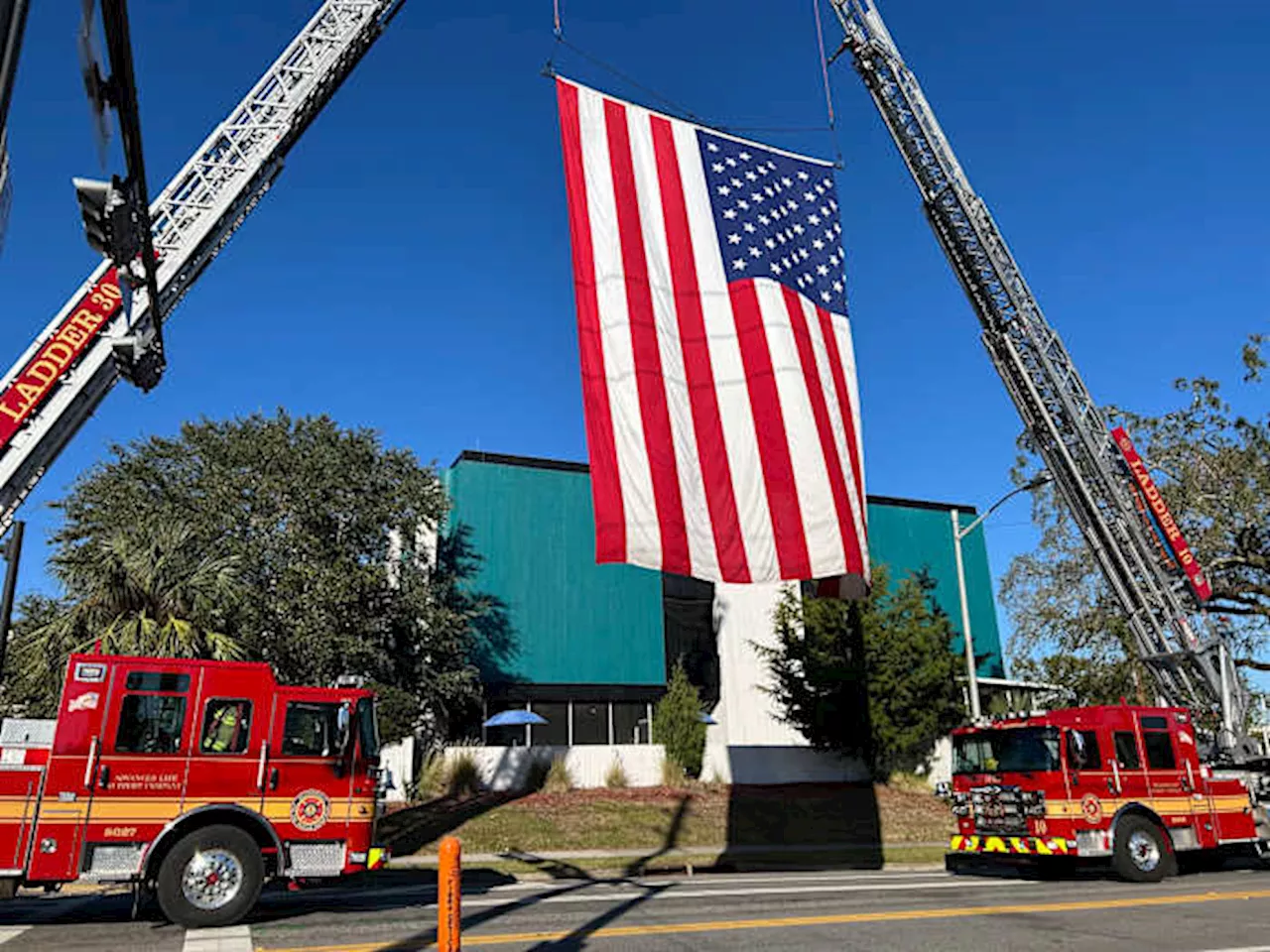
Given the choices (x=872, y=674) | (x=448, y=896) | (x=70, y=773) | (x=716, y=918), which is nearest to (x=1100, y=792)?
(x=716, y=918)

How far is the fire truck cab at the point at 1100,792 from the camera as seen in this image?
48.2 ft

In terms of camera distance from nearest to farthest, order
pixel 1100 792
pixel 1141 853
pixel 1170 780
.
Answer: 1. pixel 1100 792
2. pixel 1141 853
3. pixel 1170 780

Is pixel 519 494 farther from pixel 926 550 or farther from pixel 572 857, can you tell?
pixel 926 550

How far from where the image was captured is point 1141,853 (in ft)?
49.5

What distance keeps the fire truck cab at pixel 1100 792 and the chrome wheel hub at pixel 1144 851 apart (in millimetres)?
17

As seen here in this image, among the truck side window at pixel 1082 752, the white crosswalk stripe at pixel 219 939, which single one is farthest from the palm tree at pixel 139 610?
the truck side window at pixel 1082 752

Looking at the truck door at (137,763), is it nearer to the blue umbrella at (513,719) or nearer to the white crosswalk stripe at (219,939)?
the white crosswalk stripe at (219,939)

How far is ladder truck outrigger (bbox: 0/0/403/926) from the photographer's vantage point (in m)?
10.4

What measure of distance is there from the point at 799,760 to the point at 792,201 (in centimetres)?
2368

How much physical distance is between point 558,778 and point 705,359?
2020cm

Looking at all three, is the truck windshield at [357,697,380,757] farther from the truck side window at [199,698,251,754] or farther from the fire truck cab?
the fire truck cab

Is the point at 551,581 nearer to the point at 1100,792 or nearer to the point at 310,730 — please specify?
the point at 1100,792

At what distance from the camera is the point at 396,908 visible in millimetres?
11477

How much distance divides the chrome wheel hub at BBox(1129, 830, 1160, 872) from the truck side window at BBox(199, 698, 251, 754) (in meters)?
14.0
